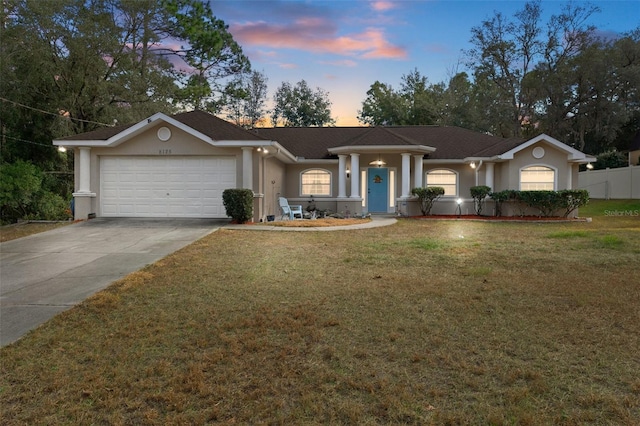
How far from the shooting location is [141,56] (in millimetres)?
25203

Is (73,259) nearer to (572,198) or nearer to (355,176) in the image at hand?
(355,176)

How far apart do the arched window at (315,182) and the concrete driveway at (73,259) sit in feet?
21.2

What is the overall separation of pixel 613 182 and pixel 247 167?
76.5 feet

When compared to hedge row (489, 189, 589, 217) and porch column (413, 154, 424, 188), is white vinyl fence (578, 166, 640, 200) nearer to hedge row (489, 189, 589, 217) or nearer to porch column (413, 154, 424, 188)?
hedge row (489, 189, 589, 217)

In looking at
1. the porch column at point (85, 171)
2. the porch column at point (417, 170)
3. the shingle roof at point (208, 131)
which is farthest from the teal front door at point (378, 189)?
the porch column at point (85, 171)

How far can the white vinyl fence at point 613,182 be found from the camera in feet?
76.1

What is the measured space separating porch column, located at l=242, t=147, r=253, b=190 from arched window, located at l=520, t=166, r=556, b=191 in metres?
11.2

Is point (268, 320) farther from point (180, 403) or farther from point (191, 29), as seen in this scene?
point (191, 29)

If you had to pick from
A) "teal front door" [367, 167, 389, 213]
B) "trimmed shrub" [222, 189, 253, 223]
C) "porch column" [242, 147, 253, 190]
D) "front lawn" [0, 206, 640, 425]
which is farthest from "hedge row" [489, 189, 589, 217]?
"trimmed shrub" [222, 189, 253, 223]

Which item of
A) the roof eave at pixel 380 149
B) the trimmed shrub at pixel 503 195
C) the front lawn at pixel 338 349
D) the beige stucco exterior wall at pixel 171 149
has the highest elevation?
the roof eave at pixel 380 149

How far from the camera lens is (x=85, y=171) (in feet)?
46.1

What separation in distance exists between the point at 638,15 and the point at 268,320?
121 ft

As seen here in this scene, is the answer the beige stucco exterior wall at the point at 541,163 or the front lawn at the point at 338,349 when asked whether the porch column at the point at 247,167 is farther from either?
the beige stucco exterior wall at the point at 541,163

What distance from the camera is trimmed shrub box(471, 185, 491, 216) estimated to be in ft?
55.4
